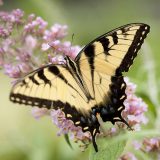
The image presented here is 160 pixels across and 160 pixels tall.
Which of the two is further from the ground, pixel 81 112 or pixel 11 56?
pixel 11 56

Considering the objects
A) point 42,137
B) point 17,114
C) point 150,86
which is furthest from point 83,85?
point 17,114

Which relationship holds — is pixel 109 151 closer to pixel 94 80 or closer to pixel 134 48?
pixel 94 80

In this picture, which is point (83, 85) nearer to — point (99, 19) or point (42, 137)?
point (42, 137)

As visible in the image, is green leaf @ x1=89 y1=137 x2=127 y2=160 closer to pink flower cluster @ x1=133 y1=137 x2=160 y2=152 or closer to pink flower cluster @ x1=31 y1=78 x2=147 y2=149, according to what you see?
pink flower cluster @ x1=31 y1=78 x2=147 y2=149

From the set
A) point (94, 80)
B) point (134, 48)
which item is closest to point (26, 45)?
point (94, 80)

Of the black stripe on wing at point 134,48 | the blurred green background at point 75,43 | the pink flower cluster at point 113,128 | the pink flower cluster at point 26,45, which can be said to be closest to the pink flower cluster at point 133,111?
the pink flower cluster at point 113,128

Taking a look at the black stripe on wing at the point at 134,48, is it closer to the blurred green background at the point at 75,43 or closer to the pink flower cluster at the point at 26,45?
the pink flower cluster at the point at 26,45

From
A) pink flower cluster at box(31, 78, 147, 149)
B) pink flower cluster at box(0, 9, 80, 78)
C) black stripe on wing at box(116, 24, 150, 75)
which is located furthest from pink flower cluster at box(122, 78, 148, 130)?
pink flower cluster at box(0, 9, 80, 78)
